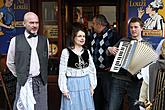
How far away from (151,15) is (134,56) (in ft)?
3.57

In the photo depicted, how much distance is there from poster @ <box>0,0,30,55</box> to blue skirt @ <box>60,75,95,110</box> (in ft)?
4.81

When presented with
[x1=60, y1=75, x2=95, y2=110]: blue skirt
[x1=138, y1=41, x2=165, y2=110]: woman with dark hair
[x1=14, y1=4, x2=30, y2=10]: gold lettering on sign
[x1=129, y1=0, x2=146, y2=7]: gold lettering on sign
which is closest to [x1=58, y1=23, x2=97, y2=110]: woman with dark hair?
[x1=60, y1=75, x2=95, y2=110]: blue skirt

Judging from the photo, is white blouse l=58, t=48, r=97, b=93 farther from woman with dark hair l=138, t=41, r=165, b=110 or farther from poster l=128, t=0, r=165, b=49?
woman with dark hair l=138, t=41, r=165, b=110

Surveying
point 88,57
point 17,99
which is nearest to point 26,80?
point 17,99

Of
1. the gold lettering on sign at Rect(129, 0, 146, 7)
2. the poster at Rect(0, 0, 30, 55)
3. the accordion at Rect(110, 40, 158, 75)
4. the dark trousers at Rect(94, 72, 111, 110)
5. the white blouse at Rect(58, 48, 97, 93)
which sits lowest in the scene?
the dark trousers at Rect(94, 72, 111, 110)

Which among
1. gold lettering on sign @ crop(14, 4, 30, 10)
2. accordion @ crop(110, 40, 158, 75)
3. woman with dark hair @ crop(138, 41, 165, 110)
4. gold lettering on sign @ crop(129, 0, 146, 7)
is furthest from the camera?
gold lettering on sign @ crop(14, 4, 30, 10)

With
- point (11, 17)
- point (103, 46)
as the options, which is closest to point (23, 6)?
point (11, 17)

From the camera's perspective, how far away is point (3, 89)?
490 centimetres

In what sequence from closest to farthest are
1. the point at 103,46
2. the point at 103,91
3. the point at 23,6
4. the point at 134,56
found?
the point at 134,56, the point at 103,46, the point at 103,91, the point at 23,6

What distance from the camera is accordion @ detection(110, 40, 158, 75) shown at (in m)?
3.92

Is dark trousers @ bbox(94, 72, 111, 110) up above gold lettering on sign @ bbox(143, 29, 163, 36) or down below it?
below

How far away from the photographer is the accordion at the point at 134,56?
12.9 feet

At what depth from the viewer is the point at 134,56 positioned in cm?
402

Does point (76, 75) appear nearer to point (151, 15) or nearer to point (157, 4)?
point (151, 15)
